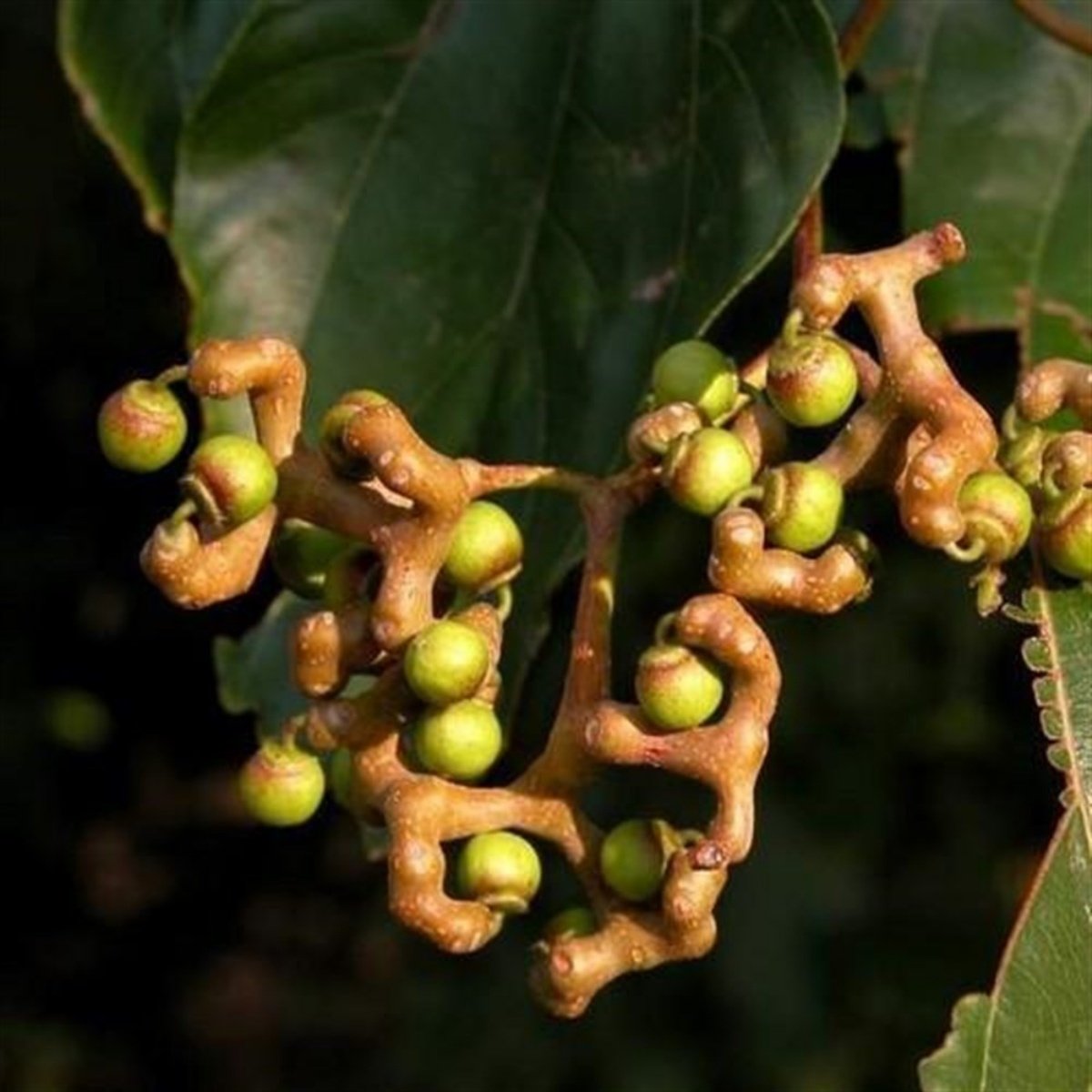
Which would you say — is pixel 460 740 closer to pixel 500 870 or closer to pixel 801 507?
pixel 500 870

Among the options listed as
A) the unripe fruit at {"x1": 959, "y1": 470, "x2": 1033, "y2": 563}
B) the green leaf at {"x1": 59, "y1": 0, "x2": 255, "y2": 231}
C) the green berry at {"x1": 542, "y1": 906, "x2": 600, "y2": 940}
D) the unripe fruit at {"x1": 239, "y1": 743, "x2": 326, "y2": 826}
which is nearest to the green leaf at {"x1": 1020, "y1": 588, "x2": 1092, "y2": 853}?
the unripe fruit at {"x1": 959, "y1": 470, "x2": 1033, "y2": 563}

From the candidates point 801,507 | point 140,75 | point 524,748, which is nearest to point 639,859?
point 801,507

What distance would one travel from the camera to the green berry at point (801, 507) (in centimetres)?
113

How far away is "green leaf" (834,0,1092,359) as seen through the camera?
1.49 meters

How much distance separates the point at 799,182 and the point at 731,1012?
72.4 inches

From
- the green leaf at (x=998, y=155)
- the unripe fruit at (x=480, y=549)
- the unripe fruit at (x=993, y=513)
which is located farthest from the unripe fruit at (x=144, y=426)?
the green leaf at (x=998, y=155)

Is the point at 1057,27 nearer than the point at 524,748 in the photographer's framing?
Yes

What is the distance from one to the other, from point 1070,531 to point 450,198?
0.47m

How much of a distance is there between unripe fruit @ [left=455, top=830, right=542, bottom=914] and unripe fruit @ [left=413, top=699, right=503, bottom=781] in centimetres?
3

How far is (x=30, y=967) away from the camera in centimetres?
405

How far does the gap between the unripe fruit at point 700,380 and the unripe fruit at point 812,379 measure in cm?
4

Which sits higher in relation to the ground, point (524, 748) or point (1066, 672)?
point (1066, 672)

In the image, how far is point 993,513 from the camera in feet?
3.70

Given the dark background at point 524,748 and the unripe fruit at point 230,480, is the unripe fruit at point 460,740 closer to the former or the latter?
the unripe fruit at point 230,480
